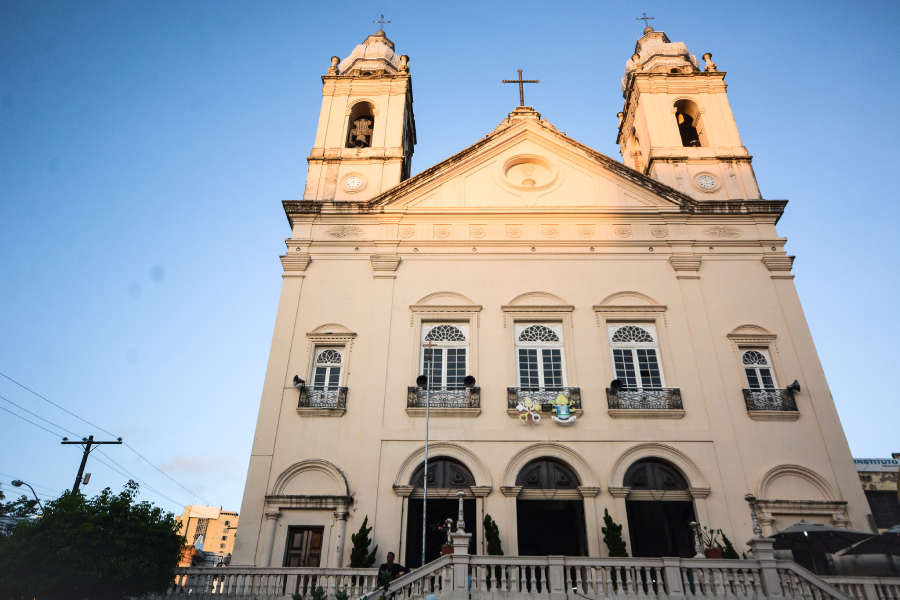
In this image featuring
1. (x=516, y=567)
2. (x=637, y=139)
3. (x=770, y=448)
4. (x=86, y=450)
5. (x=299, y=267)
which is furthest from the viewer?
(x=637, y=139)

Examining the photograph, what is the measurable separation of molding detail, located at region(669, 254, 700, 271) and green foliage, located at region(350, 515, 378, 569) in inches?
436

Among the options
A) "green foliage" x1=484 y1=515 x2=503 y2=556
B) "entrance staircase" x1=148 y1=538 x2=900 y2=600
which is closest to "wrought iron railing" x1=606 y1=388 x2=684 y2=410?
"green foliage" x1=484 y1=515 x2=503 y2=556

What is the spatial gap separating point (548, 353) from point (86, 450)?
16.0m

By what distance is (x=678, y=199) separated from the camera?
19.2m

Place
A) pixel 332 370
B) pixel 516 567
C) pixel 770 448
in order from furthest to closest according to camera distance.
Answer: pixel 332 370
pixel 770 448
pixel 516 567

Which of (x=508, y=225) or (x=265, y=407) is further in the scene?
(x=508, y=225)

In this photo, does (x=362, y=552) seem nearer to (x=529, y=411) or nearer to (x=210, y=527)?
(x=529, y=411)

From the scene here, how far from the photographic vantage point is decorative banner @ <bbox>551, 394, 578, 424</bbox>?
1548cm

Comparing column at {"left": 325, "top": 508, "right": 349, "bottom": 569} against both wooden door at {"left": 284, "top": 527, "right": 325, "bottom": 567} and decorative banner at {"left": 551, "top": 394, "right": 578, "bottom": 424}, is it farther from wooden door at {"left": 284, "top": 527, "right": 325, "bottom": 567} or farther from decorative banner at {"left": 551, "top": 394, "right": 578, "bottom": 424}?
decorative banner at {"left": 551, "top": 394, "right": 578, "bottom": 424}

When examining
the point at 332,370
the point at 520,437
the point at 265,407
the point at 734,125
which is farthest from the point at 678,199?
the point at 265,407

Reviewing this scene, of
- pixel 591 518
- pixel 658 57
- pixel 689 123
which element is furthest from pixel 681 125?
pixel 591 518

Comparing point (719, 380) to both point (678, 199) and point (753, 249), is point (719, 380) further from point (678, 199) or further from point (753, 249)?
point (678, 199)

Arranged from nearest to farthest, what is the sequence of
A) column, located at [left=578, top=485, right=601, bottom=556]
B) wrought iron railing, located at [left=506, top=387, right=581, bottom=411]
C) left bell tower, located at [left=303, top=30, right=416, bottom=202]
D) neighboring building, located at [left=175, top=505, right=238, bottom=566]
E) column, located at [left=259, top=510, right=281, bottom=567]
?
column, located at [left=578, top=485, right=601, bottom=556]
column, located at [left=259, top=510, right=281, bottom=567]
wrought iron railing, located at [left=506, top=387, right=581, bottom=411]
left bell tower, located at [left=303, top=30, right=416, bottom=202]
neighboring building, located at [left=175, top=505, right=238, bottom=566]

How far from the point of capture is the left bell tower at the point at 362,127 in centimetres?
2022
